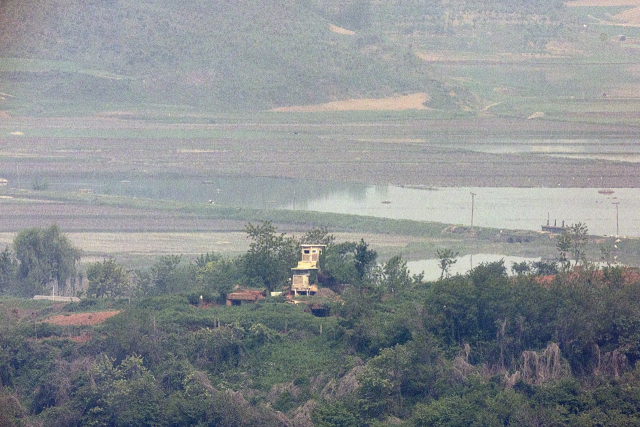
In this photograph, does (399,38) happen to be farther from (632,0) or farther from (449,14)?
(632,0)

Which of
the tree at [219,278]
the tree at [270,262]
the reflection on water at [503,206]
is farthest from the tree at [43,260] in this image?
the reflection on water at [503,206]

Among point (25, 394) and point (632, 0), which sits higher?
point (632, 0)

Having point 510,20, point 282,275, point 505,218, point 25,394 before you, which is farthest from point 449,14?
point 25,394

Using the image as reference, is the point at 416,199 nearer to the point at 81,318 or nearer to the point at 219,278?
the point at 219,278

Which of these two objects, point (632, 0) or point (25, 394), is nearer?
point (25, 394)

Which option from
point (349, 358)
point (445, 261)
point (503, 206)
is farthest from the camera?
point (503, 206)

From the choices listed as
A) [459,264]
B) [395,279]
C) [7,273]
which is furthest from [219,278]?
[459,264]
